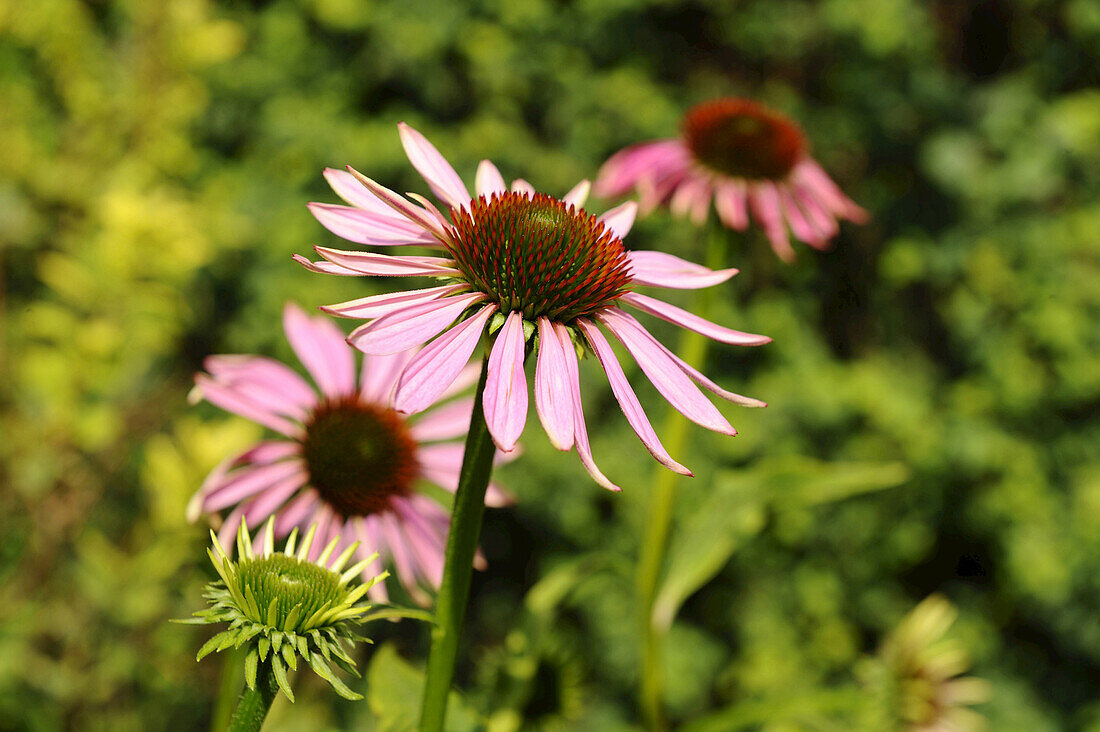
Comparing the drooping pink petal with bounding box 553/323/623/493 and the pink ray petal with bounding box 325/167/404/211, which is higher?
the pink ray petal with bounding box 325/167/404/211

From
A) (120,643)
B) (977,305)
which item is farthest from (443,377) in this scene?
(977,305)

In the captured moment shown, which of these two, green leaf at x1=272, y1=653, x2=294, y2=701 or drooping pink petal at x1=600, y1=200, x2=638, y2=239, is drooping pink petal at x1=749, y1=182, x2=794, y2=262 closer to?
drooping pink petal at x1=600, y1=200, x2=638, y2=239

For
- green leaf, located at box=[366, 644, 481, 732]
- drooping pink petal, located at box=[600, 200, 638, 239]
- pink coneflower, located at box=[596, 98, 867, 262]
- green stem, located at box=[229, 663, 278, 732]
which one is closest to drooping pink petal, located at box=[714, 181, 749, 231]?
pink coneflower, located at box=[596, 98, 867, 262]

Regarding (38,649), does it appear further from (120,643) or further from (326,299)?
(326,299)

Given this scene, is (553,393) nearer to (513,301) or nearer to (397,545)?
(513,301)

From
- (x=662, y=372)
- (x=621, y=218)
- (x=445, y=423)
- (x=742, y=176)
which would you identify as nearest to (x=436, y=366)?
(x=662, y=372)
